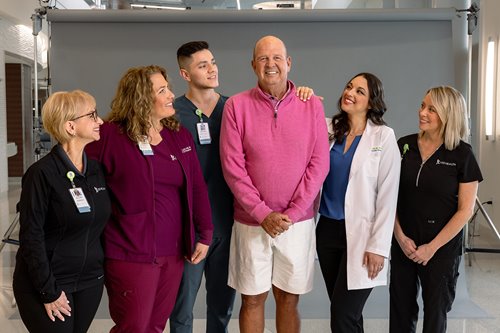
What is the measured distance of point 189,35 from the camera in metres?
4.01

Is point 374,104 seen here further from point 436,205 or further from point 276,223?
point 276,223

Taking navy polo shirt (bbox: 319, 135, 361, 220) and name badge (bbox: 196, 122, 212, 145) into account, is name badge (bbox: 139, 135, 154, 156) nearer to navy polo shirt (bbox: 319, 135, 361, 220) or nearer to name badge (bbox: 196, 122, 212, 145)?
name badge (bbox: 196, 122, 212, 145)

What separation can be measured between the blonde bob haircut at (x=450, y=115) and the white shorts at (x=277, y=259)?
74 centimetres

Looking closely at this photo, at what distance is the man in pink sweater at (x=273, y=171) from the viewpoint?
243 centimetres

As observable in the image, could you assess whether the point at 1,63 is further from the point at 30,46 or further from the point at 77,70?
the point at 77,70

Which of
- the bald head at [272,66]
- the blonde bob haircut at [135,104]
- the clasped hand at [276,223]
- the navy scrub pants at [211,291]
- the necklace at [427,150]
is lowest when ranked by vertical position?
the navy scrub pants at [211,291]

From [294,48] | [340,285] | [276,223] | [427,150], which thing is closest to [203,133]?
[276,223]

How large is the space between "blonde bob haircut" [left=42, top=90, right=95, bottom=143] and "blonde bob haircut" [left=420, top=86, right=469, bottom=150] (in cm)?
157

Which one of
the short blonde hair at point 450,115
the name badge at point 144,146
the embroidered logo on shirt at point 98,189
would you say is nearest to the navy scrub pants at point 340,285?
the short blonde hair at point 450,115

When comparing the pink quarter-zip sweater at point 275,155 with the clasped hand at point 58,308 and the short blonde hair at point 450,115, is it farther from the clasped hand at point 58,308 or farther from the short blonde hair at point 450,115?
the clasped hand at point 58,308

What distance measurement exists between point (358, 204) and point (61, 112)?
133cm

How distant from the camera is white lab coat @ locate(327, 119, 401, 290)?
2.43 m

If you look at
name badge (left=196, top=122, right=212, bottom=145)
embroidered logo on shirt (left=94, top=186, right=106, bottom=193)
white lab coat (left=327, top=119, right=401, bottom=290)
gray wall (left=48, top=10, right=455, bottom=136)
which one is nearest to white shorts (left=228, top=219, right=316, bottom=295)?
white lab coat (left=327, top=119, right=401, bottom=290)

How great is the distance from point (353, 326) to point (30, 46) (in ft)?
41.8
